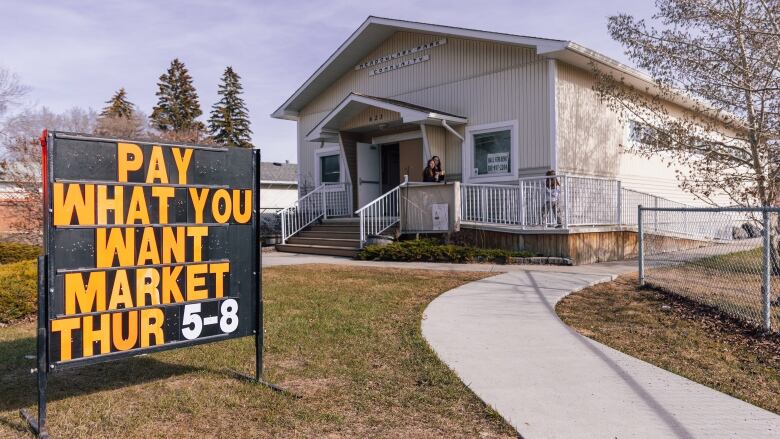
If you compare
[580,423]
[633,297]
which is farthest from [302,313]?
[633,297]

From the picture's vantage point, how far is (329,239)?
50.0ft

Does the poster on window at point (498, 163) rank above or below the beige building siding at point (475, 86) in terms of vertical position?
below

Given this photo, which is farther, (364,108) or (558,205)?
(364,108)

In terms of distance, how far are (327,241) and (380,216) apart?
1.82 metres

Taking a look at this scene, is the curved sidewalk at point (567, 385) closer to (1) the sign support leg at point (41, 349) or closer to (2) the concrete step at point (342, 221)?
(1) the sign support leg at point (41, 349)

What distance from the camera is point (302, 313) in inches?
278

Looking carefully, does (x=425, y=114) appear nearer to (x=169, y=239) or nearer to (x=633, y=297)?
(x=633, y=297)

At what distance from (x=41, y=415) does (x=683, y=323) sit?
6376mm

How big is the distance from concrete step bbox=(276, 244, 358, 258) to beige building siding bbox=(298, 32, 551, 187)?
3718 millimetres

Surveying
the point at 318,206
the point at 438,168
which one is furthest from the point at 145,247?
the point at 318,206

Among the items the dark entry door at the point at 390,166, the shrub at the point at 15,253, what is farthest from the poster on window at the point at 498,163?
the shrub at the point at 15,253

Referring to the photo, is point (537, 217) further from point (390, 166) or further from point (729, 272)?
point (390, 166)

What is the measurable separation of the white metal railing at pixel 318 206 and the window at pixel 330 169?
2.67 ft

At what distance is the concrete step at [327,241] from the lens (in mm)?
14516
